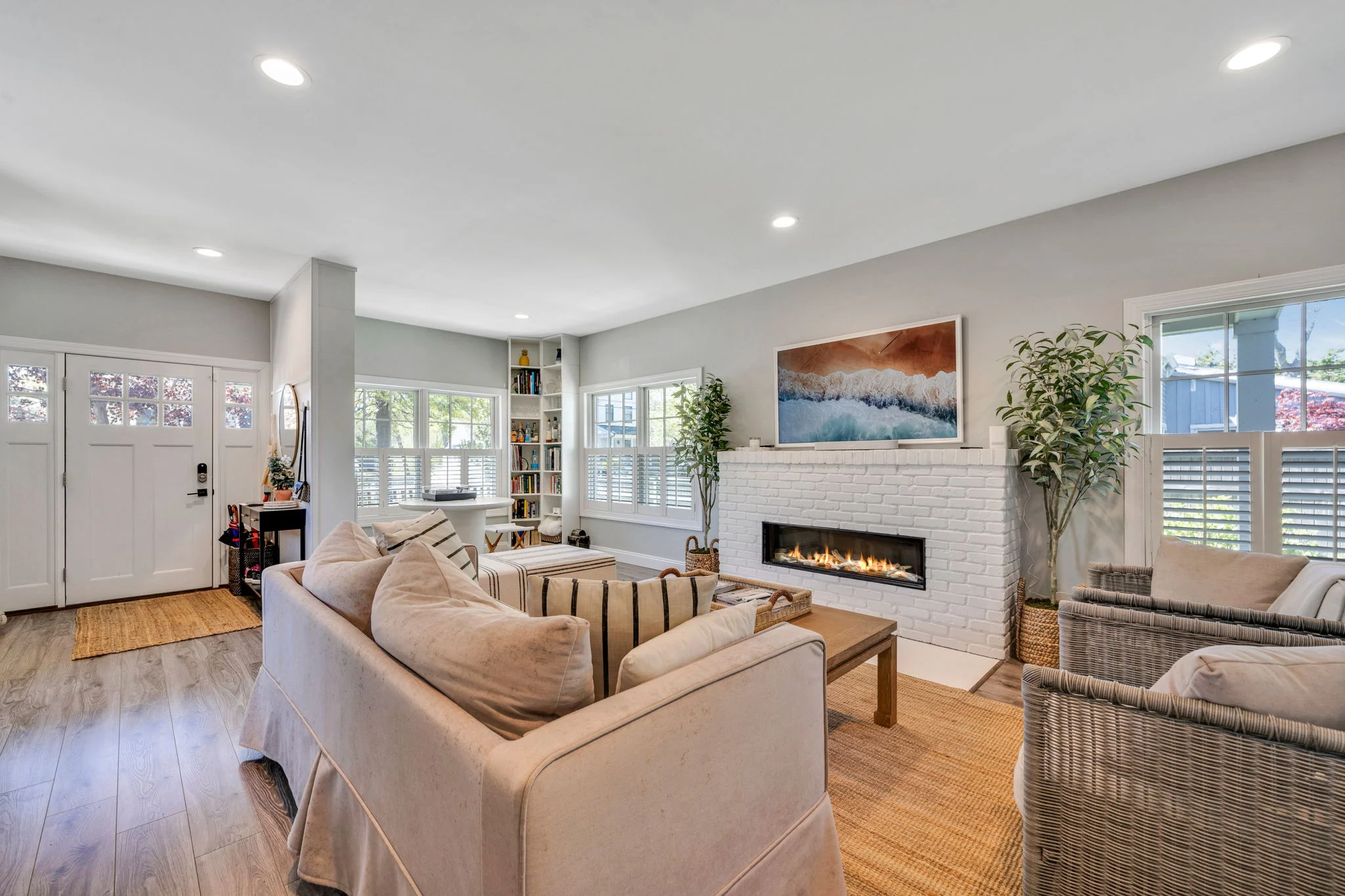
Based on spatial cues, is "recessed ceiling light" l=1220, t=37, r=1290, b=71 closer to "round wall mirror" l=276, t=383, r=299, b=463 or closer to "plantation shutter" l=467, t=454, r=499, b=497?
"round wall mirror" l=276, t=383, r=299, b=463

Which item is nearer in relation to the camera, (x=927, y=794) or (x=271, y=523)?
(x=927, y=794)

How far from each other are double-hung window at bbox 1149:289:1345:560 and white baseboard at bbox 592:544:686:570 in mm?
3605

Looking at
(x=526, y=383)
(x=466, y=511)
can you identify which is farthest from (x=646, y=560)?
(x=526, y=383)

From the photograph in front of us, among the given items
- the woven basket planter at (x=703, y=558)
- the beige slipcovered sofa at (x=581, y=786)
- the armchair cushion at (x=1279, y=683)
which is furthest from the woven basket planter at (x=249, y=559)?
the armchair cushion at (x=1279, y=683)

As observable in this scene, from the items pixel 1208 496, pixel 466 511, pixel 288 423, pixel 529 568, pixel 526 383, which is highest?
pixel 526 383

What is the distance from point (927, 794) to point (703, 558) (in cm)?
299

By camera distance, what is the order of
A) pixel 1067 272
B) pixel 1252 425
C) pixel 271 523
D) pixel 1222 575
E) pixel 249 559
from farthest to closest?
pixel 249 559
pixel 271 523
pixel 1067 272
pixel 1252 425
pixel 1222 575

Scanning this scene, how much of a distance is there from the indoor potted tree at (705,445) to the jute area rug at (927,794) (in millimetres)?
2244

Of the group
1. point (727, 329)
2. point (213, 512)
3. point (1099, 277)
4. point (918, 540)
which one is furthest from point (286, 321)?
point (1099, 277)

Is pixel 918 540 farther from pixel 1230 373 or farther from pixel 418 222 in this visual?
pixel 418 222

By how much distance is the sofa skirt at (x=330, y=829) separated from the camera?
49.6 inches

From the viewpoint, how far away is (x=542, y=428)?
6.57m

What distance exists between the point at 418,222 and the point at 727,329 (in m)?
2.60

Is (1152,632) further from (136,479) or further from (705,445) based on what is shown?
(136,479)
